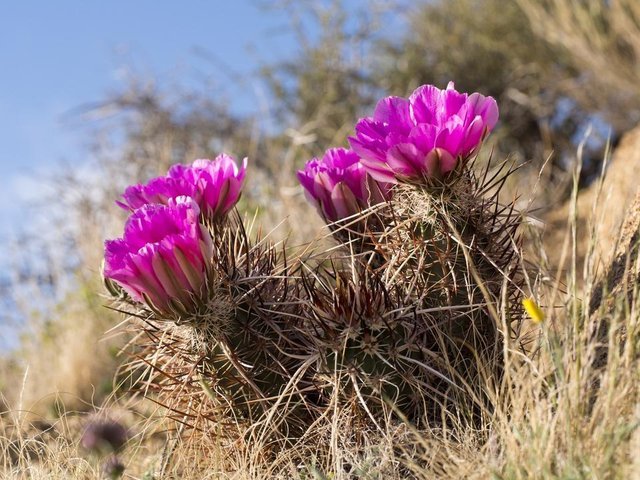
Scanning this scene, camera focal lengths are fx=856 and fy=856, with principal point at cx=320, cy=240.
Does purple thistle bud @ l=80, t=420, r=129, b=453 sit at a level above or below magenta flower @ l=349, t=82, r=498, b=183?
below

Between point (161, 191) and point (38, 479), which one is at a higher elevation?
point (161, 191)

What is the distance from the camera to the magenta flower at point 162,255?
5.83ft

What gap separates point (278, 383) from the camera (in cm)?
199

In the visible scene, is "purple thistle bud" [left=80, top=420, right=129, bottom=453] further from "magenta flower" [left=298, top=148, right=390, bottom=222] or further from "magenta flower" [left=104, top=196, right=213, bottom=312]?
"magenta flower" [left=298, top=148, right=390, bottom=222]

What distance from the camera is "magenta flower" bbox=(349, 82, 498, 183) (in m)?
1.81

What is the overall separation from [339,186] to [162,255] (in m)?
0.50

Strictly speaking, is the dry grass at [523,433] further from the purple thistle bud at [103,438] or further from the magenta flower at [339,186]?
the magenta flower at [339,186]

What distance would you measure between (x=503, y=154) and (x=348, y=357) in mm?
8291

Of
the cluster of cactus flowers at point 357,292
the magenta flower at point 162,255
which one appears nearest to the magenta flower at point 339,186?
the cluster of cactus flowers at point 357,292

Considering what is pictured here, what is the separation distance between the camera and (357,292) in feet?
6.19

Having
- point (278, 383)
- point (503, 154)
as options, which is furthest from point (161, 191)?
point (503, 154)

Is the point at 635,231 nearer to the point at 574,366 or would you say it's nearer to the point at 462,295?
the point at 462,295

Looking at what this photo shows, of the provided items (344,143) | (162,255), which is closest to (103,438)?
(162,255)

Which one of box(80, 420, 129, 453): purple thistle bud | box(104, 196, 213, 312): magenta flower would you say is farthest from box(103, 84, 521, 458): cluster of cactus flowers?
box(80, 420, 129, 453): purple thistle bud
